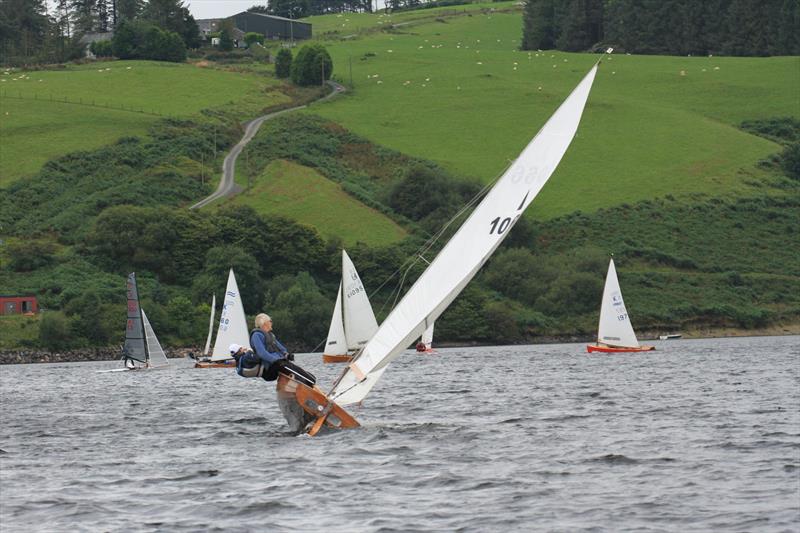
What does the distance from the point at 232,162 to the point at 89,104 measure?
31.3 metres

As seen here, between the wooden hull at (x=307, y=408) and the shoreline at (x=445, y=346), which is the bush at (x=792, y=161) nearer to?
the shoreline at (x=445, y=346)

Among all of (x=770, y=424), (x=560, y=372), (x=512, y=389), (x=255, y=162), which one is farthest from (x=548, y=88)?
(x=770, y=424)

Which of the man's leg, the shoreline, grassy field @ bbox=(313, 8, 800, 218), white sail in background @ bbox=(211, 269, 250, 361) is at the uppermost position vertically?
the man's leg

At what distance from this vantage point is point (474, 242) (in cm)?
2711

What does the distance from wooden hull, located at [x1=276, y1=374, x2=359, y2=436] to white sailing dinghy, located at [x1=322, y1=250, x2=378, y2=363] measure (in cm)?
4670

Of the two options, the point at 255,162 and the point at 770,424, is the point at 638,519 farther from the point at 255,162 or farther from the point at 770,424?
the point at 255,162

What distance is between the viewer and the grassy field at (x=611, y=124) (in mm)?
147750

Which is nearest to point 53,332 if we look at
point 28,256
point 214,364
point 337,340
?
point 28,256

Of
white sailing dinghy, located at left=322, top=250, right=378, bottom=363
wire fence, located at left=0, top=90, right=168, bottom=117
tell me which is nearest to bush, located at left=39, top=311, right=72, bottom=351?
white sailing dinghy, located at left=322, top=250, right=378, bottom=363

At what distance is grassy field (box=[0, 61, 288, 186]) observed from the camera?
15712 centimetres

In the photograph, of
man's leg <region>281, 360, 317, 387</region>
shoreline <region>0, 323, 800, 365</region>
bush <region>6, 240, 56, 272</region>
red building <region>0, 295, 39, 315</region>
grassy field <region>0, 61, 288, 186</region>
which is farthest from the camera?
grassy field <region>0, 61, 288, 186</region>

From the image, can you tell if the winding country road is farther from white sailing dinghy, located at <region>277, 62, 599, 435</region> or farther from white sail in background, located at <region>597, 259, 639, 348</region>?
white sailing dinghy, located at <region>277, 62, 599, 435</region>

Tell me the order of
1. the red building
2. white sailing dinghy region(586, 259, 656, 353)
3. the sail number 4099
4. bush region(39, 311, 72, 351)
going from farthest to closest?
the red building
bush region(39, 311, 72, 351)
white sailing dinghy region(586, 259, 656, 353)
the sail number 4099

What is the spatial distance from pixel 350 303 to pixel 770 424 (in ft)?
160
